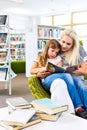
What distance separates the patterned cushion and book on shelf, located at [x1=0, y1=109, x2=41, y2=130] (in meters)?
0.88

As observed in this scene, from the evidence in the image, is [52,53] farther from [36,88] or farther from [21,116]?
[21,116]

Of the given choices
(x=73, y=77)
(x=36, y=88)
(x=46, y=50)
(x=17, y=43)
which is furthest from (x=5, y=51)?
(x=17, y=43)

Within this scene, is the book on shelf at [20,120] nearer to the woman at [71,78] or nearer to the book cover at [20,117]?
the book cover at [20,117]

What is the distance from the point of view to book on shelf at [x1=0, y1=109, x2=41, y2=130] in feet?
4.61

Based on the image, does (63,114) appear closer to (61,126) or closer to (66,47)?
(61,126)

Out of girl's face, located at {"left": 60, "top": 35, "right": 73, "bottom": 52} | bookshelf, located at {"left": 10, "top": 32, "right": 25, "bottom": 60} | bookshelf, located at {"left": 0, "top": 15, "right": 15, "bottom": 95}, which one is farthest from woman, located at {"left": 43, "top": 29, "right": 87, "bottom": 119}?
bookshelf, located at {"left": 10, "top": 32, "right": 25, "bottom": 60}

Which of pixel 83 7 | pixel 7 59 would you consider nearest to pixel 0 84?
pixel 7 59

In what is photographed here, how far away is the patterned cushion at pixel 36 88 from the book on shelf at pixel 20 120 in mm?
879

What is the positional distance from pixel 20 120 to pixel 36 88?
1060mm

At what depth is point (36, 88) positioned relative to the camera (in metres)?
2.47

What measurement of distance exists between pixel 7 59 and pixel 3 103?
40.3 inches

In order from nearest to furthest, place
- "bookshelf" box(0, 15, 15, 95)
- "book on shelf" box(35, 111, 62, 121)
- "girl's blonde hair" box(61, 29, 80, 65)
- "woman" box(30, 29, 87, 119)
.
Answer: "book on shelf" box(35, 111, 62, 121), "woman" box(30, 29, 87, 119), "girl's blonde hair" box(61, 29, 80, 65), "bookshelf" box(0, 15, 15, 95)

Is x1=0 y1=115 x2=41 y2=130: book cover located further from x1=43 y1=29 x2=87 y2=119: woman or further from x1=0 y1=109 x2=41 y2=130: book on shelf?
x1=43 y1=29 x2=87 y2=119: woman

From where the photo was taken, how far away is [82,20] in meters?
10.7
